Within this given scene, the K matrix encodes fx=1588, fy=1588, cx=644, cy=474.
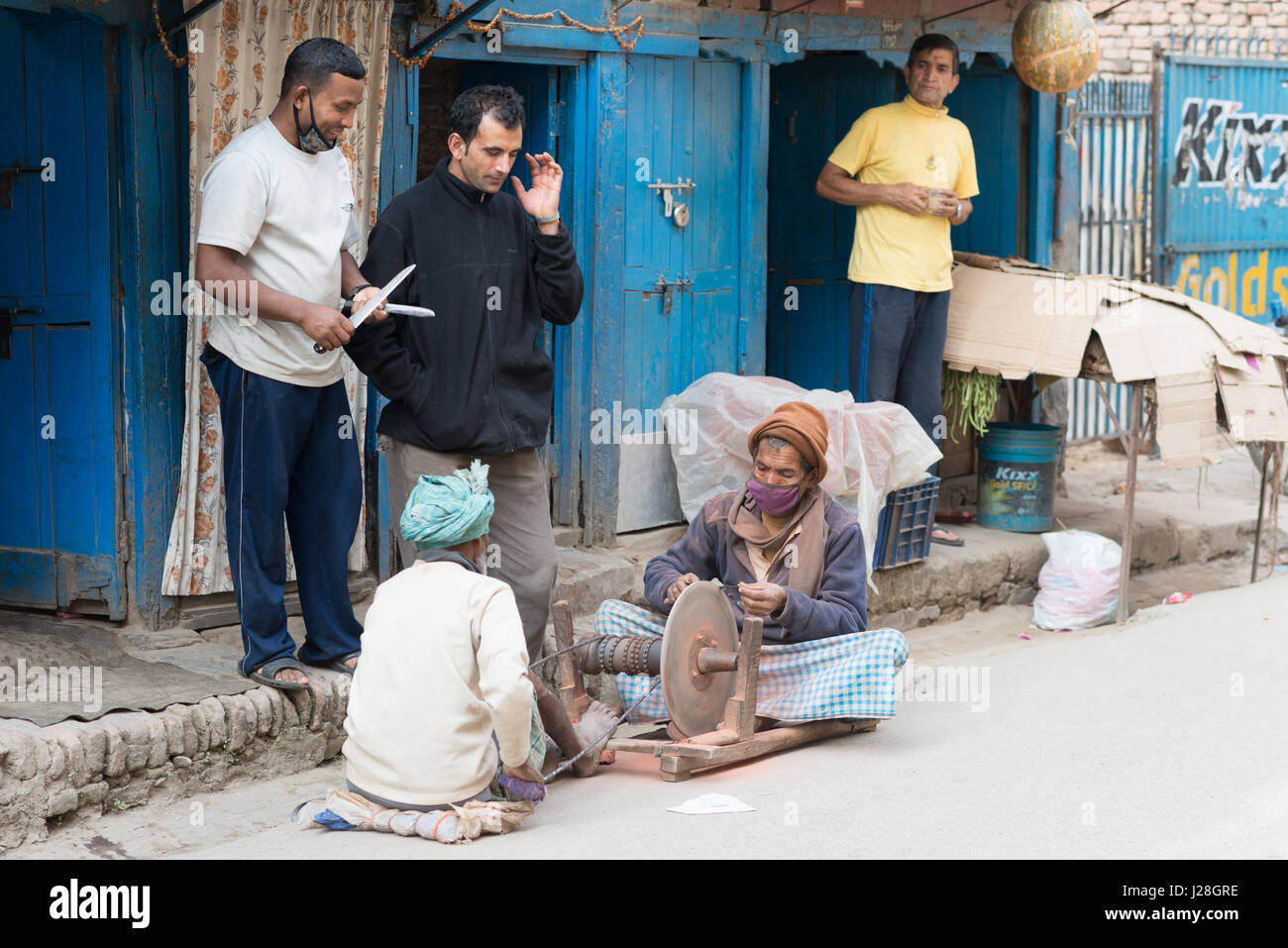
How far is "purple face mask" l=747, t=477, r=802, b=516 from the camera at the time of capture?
558 centimetres

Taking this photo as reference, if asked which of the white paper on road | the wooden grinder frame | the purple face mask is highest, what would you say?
the purple face mask

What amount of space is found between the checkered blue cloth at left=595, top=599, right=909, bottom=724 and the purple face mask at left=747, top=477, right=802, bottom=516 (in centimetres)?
48

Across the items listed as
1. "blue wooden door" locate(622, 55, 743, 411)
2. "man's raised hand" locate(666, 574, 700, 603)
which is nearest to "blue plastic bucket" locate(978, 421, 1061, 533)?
"blue wooden door" locate(622, 55, 743, 411)

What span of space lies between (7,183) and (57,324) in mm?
606

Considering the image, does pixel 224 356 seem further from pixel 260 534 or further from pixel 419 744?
pixel 419 744

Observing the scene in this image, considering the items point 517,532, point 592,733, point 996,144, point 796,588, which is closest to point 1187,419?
point 996,144

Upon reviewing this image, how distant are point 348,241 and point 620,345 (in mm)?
2296

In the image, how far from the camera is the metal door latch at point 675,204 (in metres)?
7.86

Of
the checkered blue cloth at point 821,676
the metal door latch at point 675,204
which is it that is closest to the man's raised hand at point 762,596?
the checkered blue cloth at point 821,676

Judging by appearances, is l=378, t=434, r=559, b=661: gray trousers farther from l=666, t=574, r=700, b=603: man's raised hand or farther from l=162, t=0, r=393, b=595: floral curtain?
l=162, t=0, r=393, b=595: floral curtain

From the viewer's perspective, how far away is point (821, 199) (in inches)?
384

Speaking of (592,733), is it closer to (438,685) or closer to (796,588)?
(796,588)

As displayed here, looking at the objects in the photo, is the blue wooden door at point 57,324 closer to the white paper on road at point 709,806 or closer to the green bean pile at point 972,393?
the white paper on road at point 709,806

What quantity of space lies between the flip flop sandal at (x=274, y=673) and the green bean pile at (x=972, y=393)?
4.60 meters
